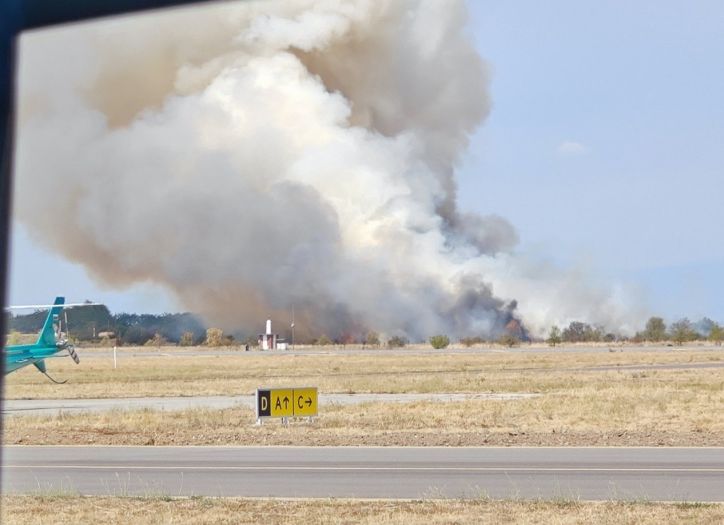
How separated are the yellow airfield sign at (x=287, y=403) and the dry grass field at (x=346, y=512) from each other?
14.4 m

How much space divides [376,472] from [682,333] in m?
119

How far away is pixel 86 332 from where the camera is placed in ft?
489

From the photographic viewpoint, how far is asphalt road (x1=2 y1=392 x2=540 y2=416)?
123 feet

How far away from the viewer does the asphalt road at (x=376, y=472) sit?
53.7 ft

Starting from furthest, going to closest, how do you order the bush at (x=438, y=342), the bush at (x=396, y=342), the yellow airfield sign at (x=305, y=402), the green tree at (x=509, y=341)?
the bush at (x=396, y=342) < the green tree at (x=509, y=341) < the bush at (x=438, y=342) < the yellow airfield sign at (x=305, y=402)

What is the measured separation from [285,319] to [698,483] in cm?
11380

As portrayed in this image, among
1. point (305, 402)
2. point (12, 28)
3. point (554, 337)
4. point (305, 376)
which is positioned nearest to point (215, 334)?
point (554, 337)

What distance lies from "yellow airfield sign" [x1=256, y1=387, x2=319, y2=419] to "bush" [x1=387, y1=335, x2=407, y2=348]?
9696cm

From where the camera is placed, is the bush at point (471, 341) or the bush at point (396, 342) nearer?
the bush at point (471, 341)

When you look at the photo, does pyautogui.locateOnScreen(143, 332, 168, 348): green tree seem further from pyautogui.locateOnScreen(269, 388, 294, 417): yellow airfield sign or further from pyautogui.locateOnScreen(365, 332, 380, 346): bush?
pyautogui.locateOnScreen(269, 388, 294, 417): yellow airfield sign

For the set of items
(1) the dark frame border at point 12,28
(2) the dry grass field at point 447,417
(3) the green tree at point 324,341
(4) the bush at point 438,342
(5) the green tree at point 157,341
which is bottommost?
(2) the dry grass field at point 447,417

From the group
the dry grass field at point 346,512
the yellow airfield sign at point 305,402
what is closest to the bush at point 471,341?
the yellow airfield sign at point 305,402

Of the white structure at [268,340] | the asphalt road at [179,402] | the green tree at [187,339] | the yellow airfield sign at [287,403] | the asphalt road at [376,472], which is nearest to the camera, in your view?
the asphalt road at [376,472]

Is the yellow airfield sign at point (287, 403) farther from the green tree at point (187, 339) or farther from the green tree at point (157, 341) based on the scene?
the green tree at point (157, 341)
